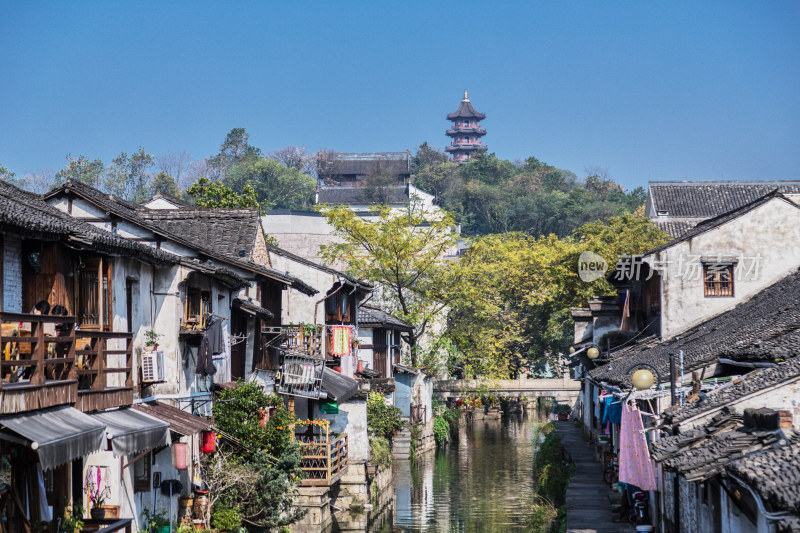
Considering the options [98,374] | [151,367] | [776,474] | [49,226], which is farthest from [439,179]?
[776,474]

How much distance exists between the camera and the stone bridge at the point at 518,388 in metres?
61.8

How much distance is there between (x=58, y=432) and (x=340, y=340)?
21.5 m

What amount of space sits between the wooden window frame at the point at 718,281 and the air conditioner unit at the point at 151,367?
20.0m

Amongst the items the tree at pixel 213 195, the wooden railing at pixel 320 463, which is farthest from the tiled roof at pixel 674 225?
the wooden railing at pixel 320 463

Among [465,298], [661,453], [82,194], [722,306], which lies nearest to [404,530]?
[722,306]

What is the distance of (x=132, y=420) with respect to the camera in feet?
56.6

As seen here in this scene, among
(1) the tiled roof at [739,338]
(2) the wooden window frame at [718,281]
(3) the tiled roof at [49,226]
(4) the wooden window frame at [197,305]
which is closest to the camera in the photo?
(3) the tiled roof at [49,226]

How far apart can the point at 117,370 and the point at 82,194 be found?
798 centimetres

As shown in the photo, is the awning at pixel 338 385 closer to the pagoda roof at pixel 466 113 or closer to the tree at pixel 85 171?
the tree at pixel 85 171

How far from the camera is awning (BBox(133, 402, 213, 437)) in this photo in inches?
749

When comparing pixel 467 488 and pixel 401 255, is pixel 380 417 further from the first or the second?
pixel 401 255

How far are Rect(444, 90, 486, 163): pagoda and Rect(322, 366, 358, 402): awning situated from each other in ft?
452

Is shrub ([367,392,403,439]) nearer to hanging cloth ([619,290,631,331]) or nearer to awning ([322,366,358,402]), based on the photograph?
awning ([322,366,358,402])

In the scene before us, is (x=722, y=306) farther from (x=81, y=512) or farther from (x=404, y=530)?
(x=81, y=512)
